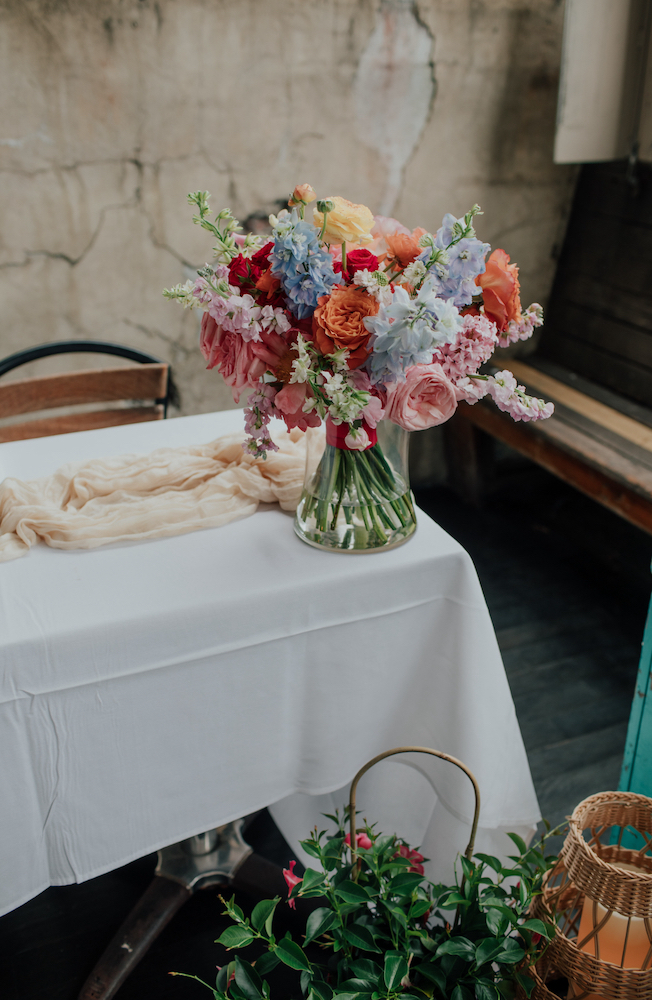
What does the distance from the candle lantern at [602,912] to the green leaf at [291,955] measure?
1.04 ft

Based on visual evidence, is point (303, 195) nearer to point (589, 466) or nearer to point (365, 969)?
point (365, 969)

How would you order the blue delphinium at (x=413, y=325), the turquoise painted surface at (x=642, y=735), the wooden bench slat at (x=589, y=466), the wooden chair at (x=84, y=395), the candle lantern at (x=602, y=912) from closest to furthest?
1. the blue delphinium at (x=413, y=325)
2. the candle lantern at (x=602, y=912)
3. the turquoise painted surface at (x=642, y=735)
4. the wooden chair at (x=84, y=395)
5. the wooden bench slat at (x=589, y=466)

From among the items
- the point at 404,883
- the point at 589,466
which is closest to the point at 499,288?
the point at 404,883

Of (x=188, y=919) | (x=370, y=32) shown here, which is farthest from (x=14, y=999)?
(x=370, y=32)

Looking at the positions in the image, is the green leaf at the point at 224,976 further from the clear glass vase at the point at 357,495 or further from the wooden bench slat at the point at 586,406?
the wooden bench slat at the point at 586,406

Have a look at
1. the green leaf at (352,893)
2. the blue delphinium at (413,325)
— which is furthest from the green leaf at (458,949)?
the blue delphinium at (413,325)

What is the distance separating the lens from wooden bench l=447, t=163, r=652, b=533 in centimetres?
212

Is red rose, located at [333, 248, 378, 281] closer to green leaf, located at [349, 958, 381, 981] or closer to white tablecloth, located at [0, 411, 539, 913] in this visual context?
white tablecloth, located at [0, 411, 539, 913]

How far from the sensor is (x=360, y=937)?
0.90m

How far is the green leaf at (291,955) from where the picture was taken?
32.7 inches

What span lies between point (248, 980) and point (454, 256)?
0.85 meters

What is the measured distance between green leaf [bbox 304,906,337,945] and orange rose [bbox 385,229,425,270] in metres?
0.77

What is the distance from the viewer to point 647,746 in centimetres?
118

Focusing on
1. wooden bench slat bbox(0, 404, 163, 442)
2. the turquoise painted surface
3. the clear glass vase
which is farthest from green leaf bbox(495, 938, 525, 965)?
wooden bench slat bbox(0, 404, 163, 442)
